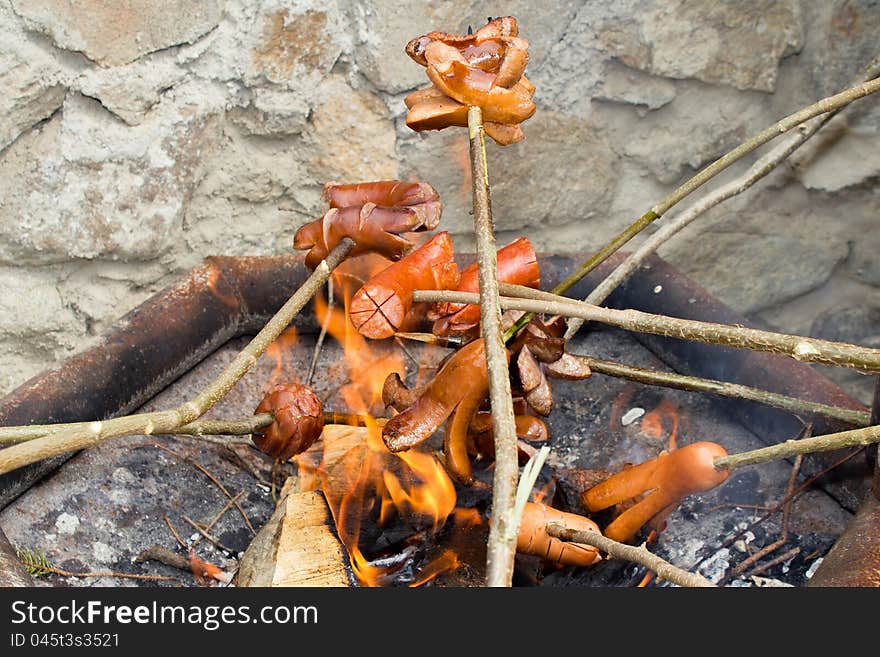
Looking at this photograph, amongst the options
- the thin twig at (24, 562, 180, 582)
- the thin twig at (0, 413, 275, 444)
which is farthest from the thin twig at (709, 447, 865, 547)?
the thin twig at (24, 562, 180, 582)

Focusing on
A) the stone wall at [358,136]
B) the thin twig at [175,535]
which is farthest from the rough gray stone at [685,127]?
the thin twig at [175,535]

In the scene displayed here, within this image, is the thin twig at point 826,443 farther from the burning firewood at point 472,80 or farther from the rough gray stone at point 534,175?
the rough gray stone at point 534,175

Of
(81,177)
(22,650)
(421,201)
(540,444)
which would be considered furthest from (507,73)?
(22,650)

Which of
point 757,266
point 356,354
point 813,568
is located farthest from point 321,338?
point 757,266

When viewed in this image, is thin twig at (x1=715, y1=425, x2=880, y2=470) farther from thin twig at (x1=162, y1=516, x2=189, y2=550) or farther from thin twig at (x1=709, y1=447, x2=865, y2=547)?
thin twig at (x1=162, y1=516, x2=189, y2=550)

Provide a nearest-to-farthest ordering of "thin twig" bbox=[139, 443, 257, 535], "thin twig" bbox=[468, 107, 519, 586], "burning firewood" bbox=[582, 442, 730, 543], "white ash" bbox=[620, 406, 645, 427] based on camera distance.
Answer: "thin twig" bbox=[468, 107, 519, 586] → "burning firewood" bbox=[582, 442, 730, 543] → "thin twig" bbox=[139, 443, 257, 535] → "white ash" bbox=[620, 406, 645, 427]
